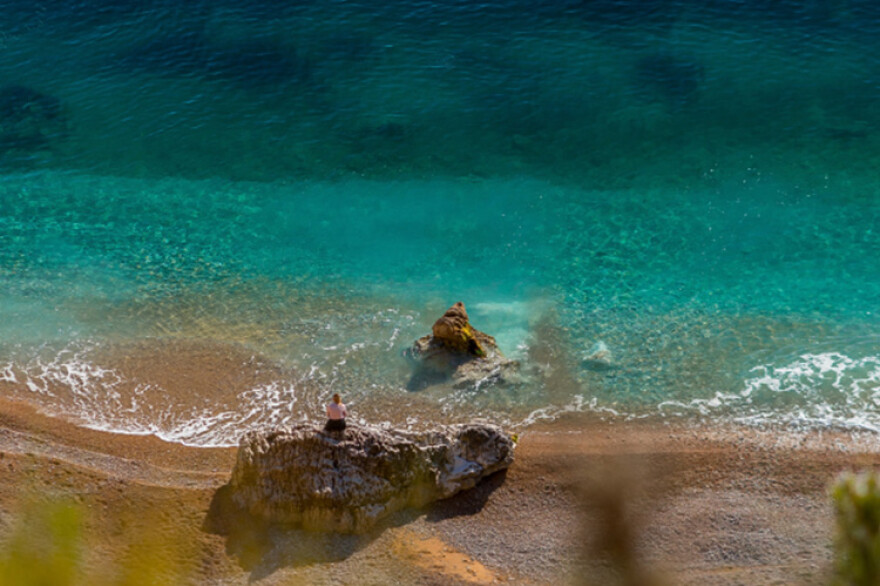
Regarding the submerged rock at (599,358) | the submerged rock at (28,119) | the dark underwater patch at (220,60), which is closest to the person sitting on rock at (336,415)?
the submerged rock at (599,358)

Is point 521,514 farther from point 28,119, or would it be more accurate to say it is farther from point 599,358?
point 28,119

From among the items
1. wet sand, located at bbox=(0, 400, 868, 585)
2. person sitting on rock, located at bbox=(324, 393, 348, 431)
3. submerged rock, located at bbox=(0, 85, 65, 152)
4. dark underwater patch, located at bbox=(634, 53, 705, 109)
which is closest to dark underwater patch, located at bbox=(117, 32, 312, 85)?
submerged rock, located at bbox=(0, 85, 65, 152)

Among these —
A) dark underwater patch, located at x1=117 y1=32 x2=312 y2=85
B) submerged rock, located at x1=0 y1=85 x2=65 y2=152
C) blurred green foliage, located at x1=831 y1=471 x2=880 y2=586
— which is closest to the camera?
blurred green foliage, located at x1=831 y1=471 x2=880 y2=586

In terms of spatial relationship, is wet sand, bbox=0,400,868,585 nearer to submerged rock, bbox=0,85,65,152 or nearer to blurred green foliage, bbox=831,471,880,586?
blurred green foliage, bbox=831,471,880,586

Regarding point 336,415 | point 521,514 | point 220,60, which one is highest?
point 220,60

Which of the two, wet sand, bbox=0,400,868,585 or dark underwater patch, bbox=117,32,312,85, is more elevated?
dark underwater patch, bbox=117,32,312,85

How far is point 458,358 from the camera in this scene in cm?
3183

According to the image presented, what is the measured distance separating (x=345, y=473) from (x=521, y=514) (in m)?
5.20

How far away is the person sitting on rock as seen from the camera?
81.0 feet

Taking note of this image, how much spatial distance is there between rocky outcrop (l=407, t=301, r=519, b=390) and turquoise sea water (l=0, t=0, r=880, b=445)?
25.5 inches

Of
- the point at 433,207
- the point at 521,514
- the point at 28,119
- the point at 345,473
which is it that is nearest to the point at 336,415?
the point at 345,473

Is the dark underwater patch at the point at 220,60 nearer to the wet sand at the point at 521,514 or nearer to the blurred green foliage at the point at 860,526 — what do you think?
the wet sand at the point at 521,514

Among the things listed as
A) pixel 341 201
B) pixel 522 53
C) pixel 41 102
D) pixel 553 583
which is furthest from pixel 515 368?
pixel 41 102

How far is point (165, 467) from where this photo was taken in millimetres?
27344
